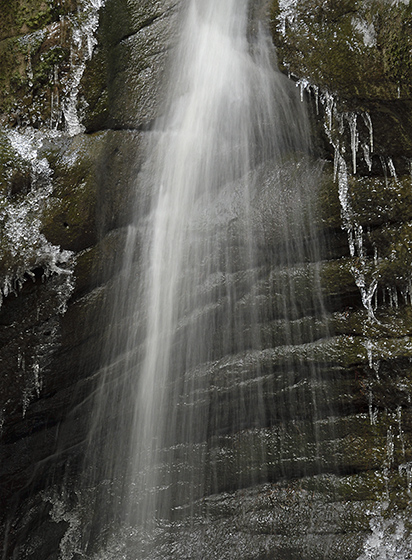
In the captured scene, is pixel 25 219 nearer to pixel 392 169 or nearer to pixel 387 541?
pixel 392 169

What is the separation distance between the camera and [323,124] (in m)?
3.88

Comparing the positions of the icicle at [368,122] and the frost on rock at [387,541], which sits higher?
the icicle at [368,122]

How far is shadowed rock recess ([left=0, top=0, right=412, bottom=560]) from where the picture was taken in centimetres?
379

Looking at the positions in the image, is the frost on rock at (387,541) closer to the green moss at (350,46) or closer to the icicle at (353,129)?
the icicle at (353,129)

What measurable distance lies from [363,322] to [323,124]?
1.45 metres

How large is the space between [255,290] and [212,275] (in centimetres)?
34

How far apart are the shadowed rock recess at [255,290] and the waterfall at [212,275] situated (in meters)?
0.03

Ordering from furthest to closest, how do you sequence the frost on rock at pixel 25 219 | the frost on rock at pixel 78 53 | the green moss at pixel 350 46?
the frost on rock at pixel 78 53, the frost on rock at pixel 25 219, the green moss at pixel 350 46

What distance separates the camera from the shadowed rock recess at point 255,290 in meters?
3.79

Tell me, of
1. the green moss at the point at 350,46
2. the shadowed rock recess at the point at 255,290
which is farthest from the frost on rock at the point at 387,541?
the green moss at the point at 350,46

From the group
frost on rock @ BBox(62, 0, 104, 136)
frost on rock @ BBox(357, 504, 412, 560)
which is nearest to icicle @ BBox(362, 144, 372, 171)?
frost on rock @ BBox(62, 0, 104, 136)

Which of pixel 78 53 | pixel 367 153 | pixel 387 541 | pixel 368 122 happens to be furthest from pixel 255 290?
pixel 78 53

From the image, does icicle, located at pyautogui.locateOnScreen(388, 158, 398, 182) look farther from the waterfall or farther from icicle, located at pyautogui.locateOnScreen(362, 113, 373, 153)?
the waterfall

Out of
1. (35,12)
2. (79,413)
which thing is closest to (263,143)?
(35,12)
